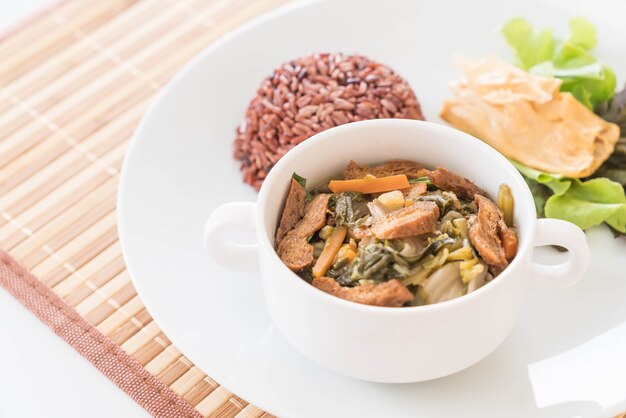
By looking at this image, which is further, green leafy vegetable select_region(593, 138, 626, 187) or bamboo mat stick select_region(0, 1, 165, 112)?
bamboo mat stick select_region(0, 1, 165, 112)

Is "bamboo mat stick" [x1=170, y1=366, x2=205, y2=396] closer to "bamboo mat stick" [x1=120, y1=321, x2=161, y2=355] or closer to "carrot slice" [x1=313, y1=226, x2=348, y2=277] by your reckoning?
"bamboo mat stick" [x1=120, y1=321, x2=161, y2=355]

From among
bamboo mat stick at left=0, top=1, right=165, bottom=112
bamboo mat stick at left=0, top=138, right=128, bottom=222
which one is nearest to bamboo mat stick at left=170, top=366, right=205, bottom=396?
bamboo mat stick at left=0, top=138, right=128, bottom=222

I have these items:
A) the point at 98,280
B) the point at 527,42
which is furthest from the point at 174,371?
the point at 527,42

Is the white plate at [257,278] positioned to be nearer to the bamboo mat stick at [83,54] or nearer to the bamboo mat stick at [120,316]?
the bamboo mat stick at [120,316]

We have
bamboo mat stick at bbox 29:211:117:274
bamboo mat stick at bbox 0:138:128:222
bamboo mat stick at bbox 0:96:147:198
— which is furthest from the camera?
bamboo mat stick at bbox 0:96:147:198

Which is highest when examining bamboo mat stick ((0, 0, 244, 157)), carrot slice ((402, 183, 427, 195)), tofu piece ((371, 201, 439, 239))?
tofu piece ((371, 201, 439, 239))

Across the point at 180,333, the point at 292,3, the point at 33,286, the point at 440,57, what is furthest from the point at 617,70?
the point at 33,286
